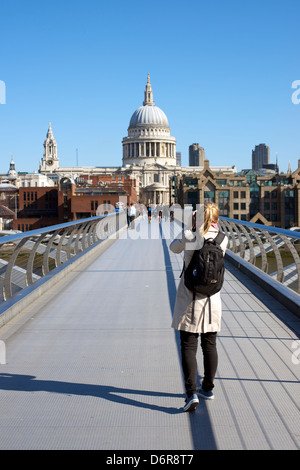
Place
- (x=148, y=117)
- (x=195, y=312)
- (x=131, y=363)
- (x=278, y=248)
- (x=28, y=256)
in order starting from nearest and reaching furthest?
(x=195, y=312), (x=131, y=363), (x=28, y=256), (x=278, y=248), (x=148, y=117)

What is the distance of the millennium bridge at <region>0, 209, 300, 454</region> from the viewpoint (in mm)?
4043

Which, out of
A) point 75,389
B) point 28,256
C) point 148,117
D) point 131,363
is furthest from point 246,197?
point 75,389

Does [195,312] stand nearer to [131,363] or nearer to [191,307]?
[191,307]

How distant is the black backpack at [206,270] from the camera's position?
446cm

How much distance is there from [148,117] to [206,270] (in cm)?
19042

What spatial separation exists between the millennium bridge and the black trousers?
0.17 meters

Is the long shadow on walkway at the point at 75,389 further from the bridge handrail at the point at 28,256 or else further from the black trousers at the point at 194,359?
the bridge handrail at the point at 28,256

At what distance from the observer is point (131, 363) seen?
560 centimetres

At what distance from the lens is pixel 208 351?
4684mm

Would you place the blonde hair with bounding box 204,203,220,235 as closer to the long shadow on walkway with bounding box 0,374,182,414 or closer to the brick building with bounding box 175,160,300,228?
the long shadow on walkway with bounding box 0,374,182,414

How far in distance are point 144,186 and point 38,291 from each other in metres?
178

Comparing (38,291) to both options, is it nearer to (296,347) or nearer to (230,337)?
(230,337)

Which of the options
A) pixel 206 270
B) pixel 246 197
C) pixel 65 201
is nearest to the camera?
pixel 206 270
